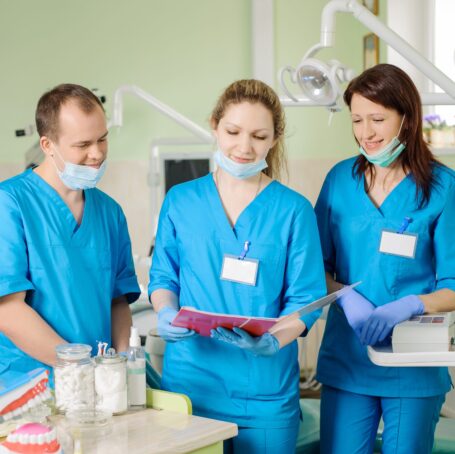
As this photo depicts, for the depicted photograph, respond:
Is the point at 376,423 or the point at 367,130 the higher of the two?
the point at 367,130

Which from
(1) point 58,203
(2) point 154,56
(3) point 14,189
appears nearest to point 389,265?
(1) point 58,203

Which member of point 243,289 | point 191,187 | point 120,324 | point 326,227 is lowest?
A: point 120,324

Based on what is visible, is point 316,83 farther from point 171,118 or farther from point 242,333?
point 171,118

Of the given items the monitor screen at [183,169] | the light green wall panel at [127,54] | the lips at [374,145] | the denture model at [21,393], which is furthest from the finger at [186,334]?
the light green wall panel at [127,54]

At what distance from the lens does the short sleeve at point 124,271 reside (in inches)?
79.1

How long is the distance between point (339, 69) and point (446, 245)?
1.98 feet

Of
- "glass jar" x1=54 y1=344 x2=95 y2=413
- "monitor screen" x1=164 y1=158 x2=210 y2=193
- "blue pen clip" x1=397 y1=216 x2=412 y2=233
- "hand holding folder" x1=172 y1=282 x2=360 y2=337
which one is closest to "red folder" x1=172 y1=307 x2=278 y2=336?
"hand holding folder" x1=172 y1=282 x2=360 y2=337

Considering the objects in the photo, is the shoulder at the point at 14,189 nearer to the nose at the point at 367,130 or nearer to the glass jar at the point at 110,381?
the glass jar at the point at 110,381

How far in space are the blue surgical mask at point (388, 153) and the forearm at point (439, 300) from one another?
35 centimetres

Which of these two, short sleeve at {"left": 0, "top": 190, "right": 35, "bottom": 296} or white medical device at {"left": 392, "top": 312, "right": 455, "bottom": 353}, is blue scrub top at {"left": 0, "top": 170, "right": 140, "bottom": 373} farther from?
white medical device at {"left": 392, "top": 312, "right": 455, "bottom": 353}

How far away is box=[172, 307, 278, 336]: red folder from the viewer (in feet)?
5.32

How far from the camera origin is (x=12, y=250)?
5.78 feet

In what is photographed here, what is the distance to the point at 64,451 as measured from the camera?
4.75ft

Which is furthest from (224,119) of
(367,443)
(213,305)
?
(367,443)
